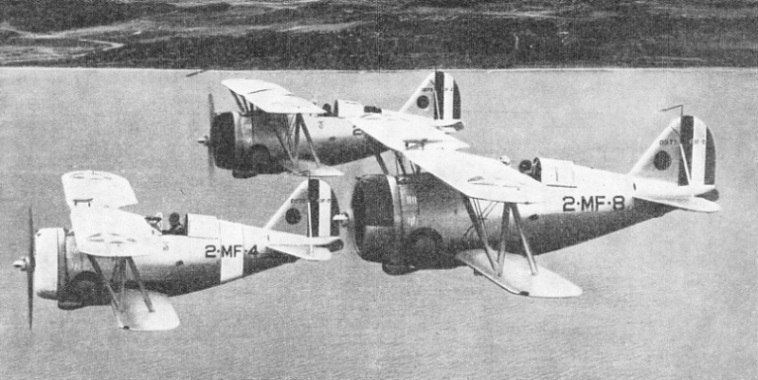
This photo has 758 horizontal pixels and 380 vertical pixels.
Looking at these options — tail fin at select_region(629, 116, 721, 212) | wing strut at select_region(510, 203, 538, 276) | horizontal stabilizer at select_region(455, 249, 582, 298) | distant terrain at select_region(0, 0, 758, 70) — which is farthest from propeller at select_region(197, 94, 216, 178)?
tail fin at select_region(629, 116, 721, 212)

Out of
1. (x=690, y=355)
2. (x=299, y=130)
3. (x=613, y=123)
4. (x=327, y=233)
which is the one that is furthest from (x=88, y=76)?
(x=690, y=355)

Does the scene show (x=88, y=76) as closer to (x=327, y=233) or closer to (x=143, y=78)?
(x=143, y=78)

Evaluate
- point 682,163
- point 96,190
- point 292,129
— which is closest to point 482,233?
point 682,163

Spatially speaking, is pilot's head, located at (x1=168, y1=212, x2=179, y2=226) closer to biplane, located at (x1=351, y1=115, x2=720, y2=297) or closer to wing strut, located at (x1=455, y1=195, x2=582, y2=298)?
biplane, located at (x1=351, y1=115, x2=720, y2=297)

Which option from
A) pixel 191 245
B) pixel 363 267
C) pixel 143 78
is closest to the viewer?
pixel 191 245

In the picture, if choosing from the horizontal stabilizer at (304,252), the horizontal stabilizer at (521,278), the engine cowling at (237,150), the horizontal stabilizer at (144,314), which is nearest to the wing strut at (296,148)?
the engine cowling at (237,150)

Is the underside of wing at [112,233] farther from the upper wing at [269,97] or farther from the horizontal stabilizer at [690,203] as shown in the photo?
the horizontal stabilizer at [690,203]

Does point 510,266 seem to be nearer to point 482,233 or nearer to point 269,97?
point 482,233
